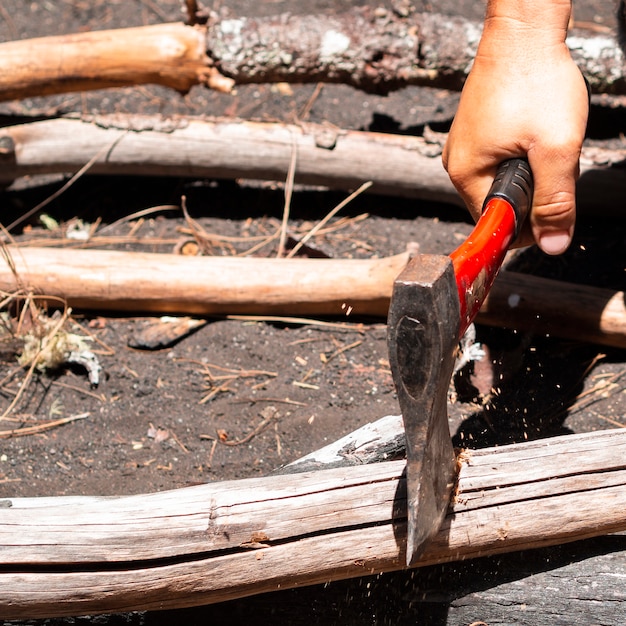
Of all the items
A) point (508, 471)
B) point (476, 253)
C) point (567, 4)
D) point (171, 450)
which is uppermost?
point (567, 4)

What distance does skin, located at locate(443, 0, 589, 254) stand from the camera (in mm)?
2188

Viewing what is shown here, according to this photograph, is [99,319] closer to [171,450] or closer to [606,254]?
[171,450]

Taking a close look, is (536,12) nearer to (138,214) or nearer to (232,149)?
(232,149)

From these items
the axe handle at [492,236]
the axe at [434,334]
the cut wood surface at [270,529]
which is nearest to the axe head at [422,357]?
the axe at [434,334]

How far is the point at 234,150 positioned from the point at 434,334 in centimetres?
245

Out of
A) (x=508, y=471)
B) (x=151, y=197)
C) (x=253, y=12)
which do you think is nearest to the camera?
(x=508, y=471)

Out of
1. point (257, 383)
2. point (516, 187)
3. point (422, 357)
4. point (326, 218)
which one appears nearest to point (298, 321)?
point (257, 383)

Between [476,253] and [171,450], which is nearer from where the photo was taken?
[476,253]

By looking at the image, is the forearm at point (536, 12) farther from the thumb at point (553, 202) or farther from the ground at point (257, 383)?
the ground at point (257, 383)

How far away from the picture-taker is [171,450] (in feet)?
10.1

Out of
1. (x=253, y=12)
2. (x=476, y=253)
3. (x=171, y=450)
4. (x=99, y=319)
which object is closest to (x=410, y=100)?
(x=253, y=12)

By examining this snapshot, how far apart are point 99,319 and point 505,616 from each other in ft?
7.20

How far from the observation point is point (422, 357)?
69.7 inches

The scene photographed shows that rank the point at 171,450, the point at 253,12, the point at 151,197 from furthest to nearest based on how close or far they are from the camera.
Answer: the point at 253,12 → the point at 151,197 → the point at 171,450
